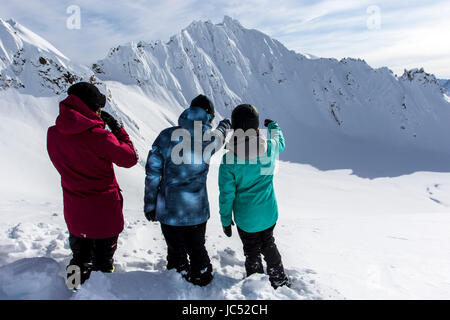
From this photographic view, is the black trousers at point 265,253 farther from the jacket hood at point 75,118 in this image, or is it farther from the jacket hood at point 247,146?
the jacket hood at point 75,118

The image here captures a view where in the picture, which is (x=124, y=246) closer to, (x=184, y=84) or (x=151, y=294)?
(x=151, y=294)

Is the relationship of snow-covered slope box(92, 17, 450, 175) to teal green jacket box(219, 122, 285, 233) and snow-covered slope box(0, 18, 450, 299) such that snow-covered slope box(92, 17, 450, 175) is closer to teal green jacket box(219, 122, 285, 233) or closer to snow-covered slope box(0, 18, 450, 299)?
snow-covered slope box(0, 18, 450, 299)

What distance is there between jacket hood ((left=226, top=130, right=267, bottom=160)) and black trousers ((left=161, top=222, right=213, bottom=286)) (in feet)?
2.74

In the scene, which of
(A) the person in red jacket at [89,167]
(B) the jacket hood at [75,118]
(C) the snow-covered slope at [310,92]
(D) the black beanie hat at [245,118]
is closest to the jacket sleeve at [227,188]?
(D) the black beanie hat at [245,118]

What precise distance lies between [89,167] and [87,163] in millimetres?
43

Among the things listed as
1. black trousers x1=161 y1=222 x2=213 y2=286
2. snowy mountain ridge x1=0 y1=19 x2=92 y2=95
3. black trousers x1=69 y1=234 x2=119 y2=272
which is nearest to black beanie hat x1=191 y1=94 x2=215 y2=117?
black trousers x1=161 y1=222 x2=213 y2=286

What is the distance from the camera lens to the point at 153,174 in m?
2.81

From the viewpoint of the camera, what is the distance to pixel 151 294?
2.65m

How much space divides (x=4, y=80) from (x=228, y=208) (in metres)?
22.9

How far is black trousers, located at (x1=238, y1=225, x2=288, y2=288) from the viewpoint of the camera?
128 inches

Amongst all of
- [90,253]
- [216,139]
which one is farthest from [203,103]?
[90,253]

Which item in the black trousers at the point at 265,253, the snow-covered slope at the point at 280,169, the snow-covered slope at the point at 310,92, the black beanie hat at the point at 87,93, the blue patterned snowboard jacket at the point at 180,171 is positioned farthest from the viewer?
the snow-covered slope at the point at 310,92

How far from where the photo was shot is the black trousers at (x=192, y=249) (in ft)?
9.59

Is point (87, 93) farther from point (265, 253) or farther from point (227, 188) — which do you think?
point (265, 253)
